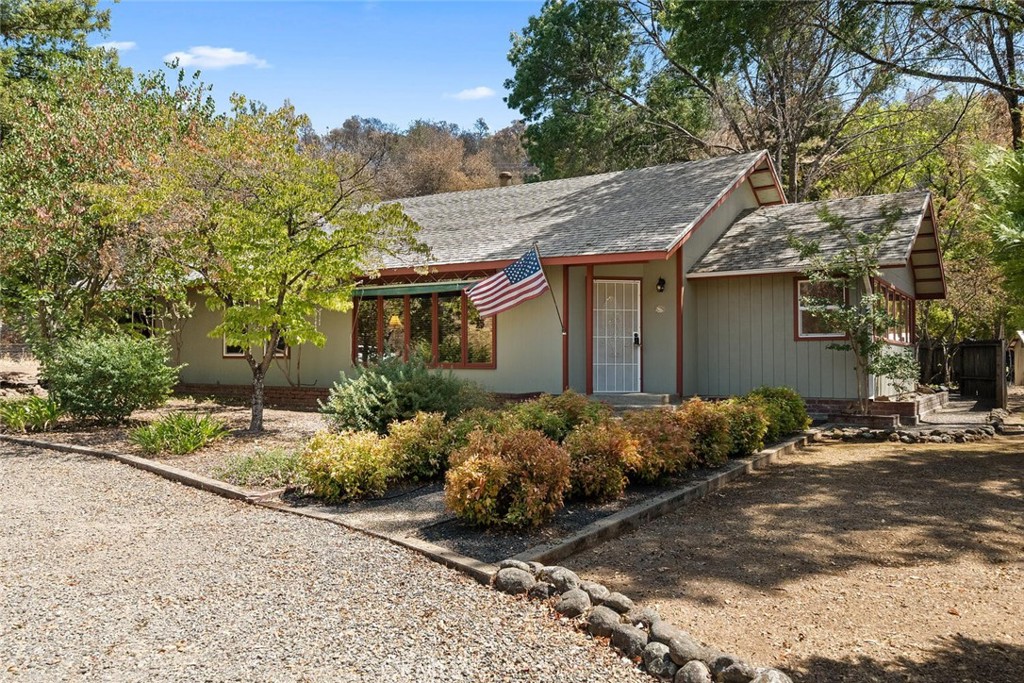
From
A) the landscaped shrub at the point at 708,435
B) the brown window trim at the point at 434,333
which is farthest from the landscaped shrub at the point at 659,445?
the brown window trim at the point at 434,333

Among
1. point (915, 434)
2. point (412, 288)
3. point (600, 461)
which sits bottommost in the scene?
point (915, 434)

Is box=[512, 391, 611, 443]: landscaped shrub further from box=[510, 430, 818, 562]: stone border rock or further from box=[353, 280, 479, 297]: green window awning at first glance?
box=[353, 280, 479, 297]: green window awning

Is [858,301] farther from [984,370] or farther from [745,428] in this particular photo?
[984,370]

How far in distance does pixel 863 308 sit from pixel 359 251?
8.47m

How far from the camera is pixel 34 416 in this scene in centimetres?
1114

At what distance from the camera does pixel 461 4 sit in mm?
13445

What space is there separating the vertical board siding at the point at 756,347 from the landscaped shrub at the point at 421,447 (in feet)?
26.2

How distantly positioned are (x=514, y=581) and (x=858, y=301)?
34.2 ft

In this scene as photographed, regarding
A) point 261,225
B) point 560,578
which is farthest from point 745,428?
point 261,225

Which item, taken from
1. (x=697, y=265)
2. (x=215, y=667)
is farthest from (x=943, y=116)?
(x=215, y=667)

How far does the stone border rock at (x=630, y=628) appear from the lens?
11.3 ft

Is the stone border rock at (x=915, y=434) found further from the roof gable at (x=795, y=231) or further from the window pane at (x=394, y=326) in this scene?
the window pane at (x=394, y=326)

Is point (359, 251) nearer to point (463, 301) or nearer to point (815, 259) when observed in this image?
point (463, 301)

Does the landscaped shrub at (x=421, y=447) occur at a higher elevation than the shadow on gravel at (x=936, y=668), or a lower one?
higher
